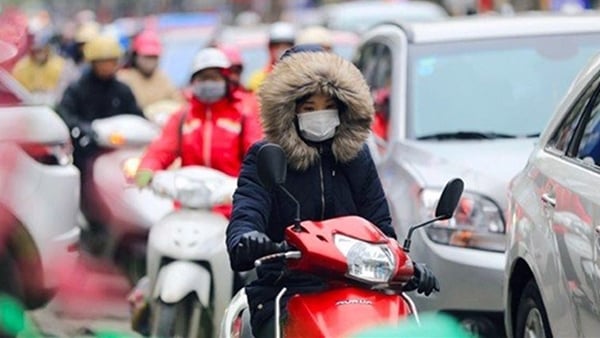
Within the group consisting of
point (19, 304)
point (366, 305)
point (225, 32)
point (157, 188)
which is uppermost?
point (366, 305)

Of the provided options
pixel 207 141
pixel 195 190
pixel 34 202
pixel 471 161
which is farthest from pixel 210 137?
pixel 471 161

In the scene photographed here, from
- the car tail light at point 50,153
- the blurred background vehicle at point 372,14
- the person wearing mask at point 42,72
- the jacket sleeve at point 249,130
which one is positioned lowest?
the blurred background vehicle at point 372,14

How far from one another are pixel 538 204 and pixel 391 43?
11.3 ft

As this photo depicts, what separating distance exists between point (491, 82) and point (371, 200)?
11.4 ft

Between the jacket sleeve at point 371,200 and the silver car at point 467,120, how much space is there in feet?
6.12

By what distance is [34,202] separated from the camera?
8438mm

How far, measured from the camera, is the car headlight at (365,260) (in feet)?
16.8

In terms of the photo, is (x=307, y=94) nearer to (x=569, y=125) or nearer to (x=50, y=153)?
(x=569, y=125)

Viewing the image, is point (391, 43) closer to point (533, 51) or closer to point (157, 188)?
point (533, 51)

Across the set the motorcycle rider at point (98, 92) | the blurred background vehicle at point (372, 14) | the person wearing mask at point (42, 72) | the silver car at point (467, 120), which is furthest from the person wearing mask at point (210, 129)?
the blurred background vehicle at point (372, 14)

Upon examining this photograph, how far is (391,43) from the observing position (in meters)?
9.72

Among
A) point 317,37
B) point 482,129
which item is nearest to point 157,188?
point 482,129

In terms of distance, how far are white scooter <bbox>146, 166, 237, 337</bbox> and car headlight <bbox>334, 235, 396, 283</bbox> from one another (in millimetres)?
2705

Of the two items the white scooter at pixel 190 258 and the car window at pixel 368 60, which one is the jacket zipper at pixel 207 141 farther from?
the car window at pixel 368 60
